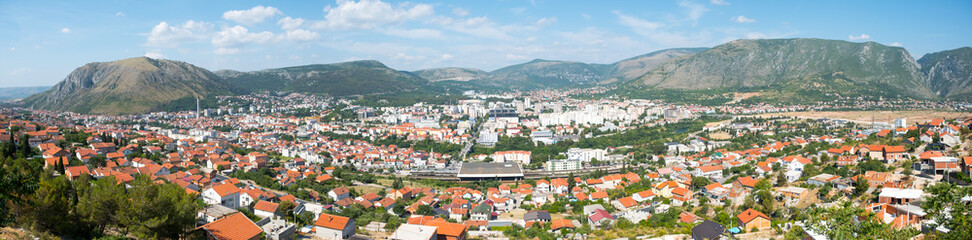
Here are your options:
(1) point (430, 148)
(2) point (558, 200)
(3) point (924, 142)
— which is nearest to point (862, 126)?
(3) point (924, 142)

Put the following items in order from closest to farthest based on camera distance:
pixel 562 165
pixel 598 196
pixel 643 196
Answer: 1. pixel 643 196
2. pixel 598 196
3. pixel 562 165

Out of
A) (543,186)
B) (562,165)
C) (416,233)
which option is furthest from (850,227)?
(562,165)

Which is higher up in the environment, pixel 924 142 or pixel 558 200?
pixel 924 142

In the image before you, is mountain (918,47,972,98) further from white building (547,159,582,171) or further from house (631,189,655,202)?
house (631,189,655,202)

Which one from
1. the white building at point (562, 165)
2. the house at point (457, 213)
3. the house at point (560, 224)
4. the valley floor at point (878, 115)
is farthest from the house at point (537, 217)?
the valley floor at point (878, 115)

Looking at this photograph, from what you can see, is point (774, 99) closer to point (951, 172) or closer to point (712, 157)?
point (712, 157)

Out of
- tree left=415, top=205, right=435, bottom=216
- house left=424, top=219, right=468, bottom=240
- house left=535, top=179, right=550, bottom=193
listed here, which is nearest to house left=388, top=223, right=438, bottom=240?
house left=424, top=219, right=468, bottom=240

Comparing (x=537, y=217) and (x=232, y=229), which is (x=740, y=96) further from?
(x=232, y=229)
